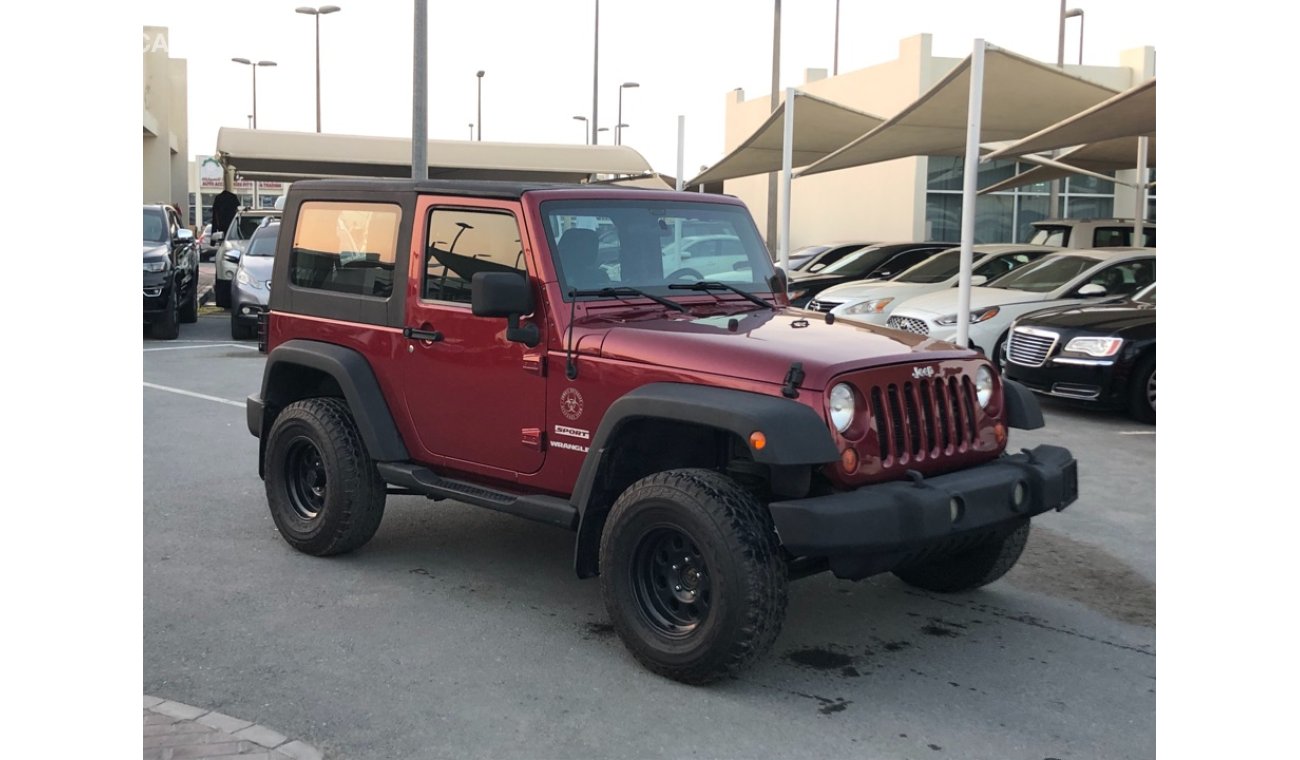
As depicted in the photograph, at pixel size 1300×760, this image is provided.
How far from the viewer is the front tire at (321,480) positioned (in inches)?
239

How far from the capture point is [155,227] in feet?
54.7

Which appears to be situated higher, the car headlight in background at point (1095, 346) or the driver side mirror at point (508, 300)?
the driver side mirror at point (508, 300)

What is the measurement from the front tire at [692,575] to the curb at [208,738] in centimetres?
130

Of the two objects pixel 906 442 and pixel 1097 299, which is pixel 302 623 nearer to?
pixel 906 442

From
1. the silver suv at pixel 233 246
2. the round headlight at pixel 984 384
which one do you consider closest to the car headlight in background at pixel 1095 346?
the round headlight at pixel 984 384

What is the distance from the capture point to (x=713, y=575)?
176 inches

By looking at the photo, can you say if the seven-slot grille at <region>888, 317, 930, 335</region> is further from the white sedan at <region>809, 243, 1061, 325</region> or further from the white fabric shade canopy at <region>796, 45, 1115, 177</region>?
the white fabric shade canopy at <region>796, 45, 1115, 177</region>

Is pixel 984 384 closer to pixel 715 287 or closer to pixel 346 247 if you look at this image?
pixel 715 287

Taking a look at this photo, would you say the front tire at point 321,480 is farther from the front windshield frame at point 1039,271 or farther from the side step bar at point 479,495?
the front windshield frame at point 1039,271

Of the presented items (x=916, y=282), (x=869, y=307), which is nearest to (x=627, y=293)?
(x=869, y=307)

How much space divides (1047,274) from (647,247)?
962 centimetres

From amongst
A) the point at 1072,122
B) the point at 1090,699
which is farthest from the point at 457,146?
the point at 1090,699

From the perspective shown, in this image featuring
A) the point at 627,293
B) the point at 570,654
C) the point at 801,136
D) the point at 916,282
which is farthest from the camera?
the point at 801,136

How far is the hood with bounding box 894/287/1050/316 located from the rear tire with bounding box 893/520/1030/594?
26.2ft
